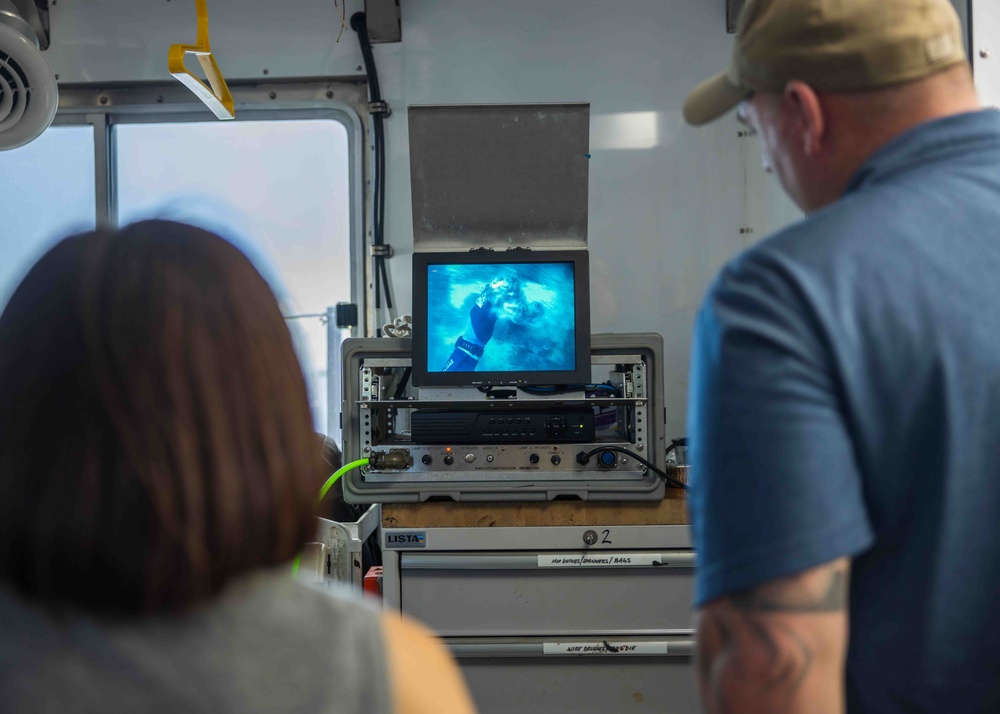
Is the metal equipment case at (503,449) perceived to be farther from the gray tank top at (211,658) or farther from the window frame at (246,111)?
the gray tank top at (211,658)

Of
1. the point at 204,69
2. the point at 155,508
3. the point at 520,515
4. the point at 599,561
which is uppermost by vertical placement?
the point at 204,69

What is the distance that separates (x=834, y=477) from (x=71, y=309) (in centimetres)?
53

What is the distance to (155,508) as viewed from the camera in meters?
0.47

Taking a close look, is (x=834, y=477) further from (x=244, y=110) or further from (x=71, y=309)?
(x=244, y=110)

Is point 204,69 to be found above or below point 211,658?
above

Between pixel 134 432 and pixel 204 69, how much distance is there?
2096 millimetres

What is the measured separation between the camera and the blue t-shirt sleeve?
0.61 meters

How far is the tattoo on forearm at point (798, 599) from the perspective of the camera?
628mm

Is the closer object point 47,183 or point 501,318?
point 501,318

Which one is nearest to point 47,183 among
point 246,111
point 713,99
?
point 246,111

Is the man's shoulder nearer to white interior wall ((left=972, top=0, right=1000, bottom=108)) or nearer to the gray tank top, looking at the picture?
the gray tank top

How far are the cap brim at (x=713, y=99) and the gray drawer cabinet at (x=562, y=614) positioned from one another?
4.15ft

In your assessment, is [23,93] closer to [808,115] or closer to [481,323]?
[481,323]

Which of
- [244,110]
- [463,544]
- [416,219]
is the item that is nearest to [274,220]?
[244,110]
